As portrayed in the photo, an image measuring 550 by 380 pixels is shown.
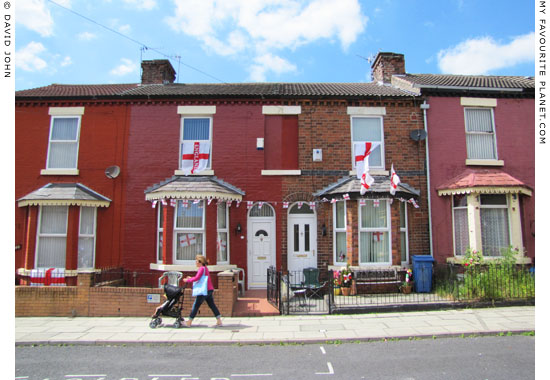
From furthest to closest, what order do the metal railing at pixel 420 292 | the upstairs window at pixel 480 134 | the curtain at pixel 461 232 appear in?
the upstairs window at pixel 480 134, the curtain at pixel 461 232, the metal railing at pixel 420 292

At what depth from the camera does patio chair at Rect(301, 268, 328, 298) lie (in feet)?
32.7

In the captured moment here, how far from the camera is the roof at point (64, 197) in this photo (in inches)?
418

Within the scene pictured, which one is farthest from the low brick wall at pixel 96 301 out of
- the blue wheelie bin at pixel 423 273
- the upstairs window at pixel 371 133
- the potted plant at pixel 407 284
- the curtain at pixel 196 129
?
the upstairs window at pixel 371 133

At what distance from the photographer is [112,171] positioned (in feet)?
37.4

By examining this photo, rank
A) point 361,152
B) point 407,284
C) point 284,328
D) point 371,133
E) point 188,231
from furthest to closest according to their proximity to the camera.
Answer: point 371,133 < point 361,152 < point 188,231 < point 407,284 < point 284,328

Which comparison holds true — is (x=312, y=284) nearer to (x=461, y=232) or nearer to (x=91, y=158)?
(x=461, y=232)

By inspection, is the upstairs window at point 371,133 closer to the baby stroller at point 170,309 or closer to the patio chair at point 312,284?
the patio chair at point 312,284

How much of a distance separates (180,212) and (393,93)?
316 inches

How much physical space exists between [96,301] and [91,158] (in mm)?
5214

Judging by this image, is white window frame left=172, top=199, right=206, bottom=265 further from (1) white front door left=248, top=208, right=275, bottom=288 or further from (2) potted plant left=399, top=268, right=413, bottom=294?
(2) potted plant left=399, top=268, right=413, bottom=294

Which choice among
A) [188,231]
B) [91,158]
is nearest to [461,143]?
[188,231]

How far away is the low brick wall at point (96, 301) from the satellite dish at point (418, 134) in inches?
290

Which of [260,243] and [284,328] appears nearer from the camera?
[284,328]

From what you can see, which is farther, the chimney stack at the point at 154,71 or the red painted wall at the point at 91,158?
the chimney stack at the point at 154,71
